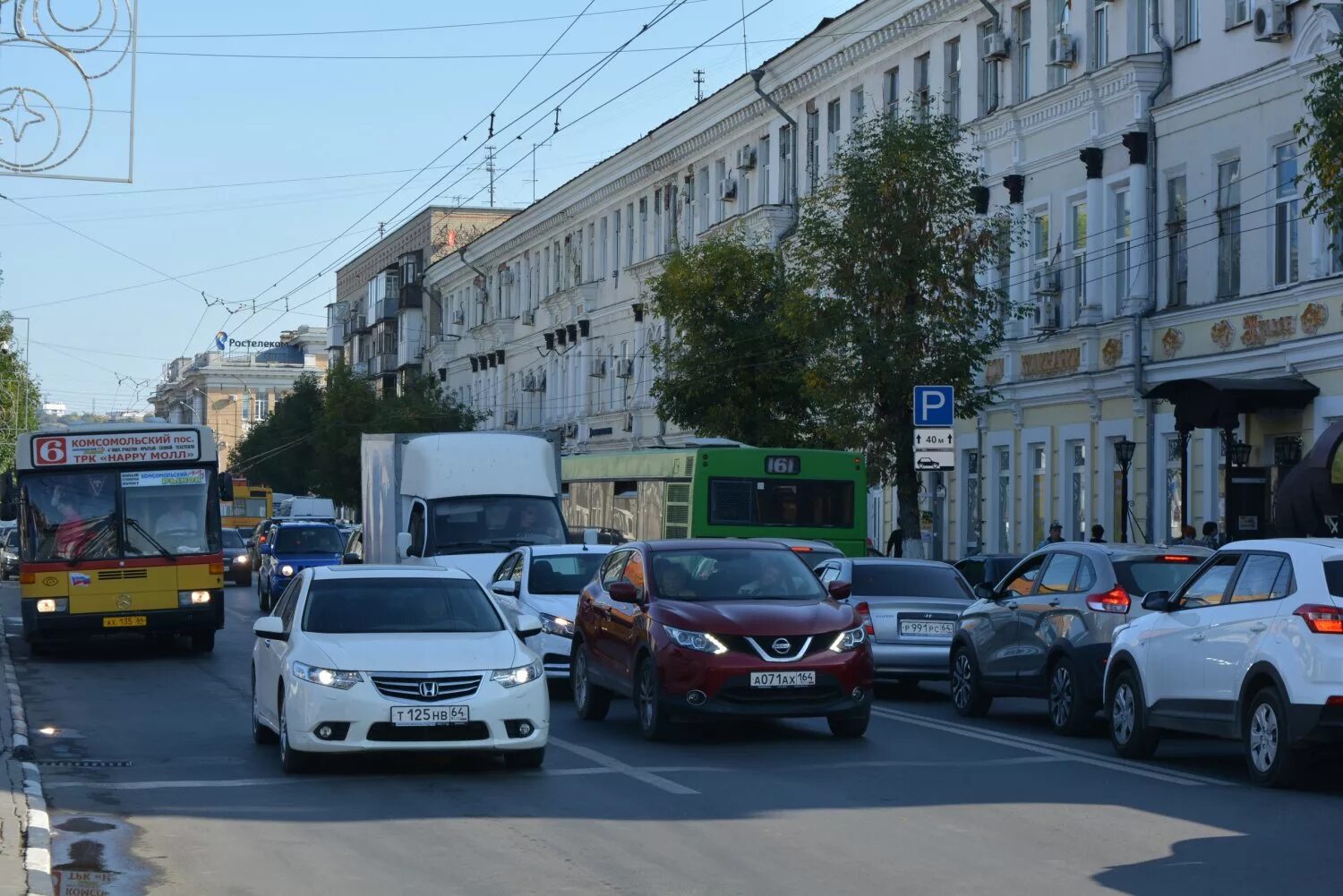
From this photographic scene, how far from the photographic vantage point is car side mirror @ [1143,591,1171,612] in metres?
14.6

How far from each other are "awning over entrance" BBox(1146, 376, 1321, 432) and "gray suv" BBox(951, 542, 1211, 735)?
11.2m

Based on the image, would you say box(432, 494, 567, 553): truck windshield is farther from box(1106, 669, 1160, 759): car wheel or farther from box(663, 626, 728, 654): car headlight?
box(1106, 669, 1160, 759): car wheel

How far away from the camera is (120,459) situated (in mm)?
25844

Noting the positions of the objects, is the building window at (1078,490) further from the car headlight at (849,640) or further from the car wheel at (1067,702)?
the car headlight at (849,640)

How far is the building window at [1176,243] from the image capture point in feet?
107

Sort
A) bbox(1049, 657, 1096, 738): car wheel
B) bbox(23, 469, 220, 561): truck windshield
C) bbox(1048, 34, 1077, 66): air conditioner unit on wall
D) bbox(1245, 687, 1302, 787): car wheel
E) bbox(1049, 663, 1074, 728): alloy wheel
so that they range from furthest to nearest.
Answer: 1. bbox(1048, 34, 1077, 66): air conditioner unit on wall
2. bbox(23, 469, 220, 561): truck windshield
3. bbox(1049, 663, 1074, 728): alloy wheel
4. bbox(1049, 657, 1096, 738): car wheel
5. bbox(1245, 687, 1302, 787): car wheel

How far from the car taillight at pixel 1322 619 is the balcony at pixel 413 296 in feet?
282

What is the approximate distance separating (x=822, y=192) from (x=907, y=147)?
157 cm

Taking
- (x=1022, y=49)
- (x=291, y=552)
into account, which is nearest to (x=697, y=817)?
(x=1022, y=49)

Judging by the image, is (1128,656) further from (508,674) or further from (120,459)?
(120,459)

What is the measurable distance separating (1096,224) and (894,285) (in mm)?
4913

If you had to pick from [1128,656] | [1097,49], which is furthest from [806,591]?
[1097,49]

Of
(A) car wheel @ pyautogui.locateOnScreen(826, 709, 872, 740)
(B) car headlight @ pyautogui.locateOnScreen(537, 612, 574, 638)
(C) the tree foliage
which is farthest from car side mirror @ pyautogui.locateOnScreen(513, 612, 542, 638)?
(C) the tree foliage

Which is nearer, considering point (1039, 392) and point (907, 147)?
point (907, 147)
